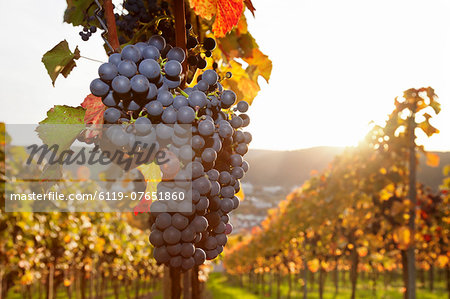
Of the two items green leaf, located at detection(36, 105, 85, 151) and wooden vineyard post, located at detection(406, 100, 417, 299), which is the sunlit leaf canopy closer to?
wooden vineyard post, located at detection(406, 100, 417, 299)

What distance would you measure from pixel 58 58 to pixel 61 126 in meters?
0.29

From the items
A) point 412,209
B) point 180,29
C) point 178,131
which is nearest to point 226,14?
point 180,29

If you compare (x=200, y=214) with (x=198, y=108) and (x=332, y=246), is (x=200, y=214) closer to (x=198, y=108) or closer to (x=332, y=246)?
(x=198, y=108)

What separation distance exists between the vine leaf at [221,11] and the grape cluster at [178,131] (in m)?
0.15

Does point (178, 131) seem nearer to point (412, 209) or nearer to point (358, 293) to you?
point (412, 209)

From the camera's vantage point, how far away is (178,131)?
3.94ft

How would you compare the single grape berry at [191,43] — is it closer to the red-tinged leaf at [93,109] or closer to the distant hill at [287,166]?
the red-tinged leaf at [93,109]

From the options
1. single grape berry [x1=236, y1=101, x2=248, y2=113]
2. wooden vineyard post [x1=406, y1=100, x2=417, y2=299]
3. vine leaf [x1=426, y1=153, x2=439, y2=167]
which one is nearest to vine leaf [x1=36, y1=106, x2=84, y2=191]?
single grape berry [x1=236, y1=101, x2=248, y2=113]

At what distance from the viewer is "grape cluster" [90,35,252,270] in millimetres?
1142

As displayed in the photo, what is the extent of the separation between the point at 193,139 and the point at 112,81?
30 centimetres

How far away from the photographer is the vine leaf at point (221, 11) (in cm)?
128

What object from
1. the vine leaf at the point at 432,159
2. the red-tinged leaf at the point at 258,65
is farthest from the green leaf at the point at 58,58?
the vine leaf at the point at 432,159

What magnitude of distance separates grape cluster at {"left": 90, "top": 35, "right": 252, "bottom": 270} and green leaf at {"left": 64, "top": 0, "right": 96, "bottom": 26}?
0.76 m

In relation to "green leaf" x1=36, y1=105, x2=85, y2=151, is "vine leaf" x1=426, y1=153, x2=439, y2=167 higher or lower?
higher
